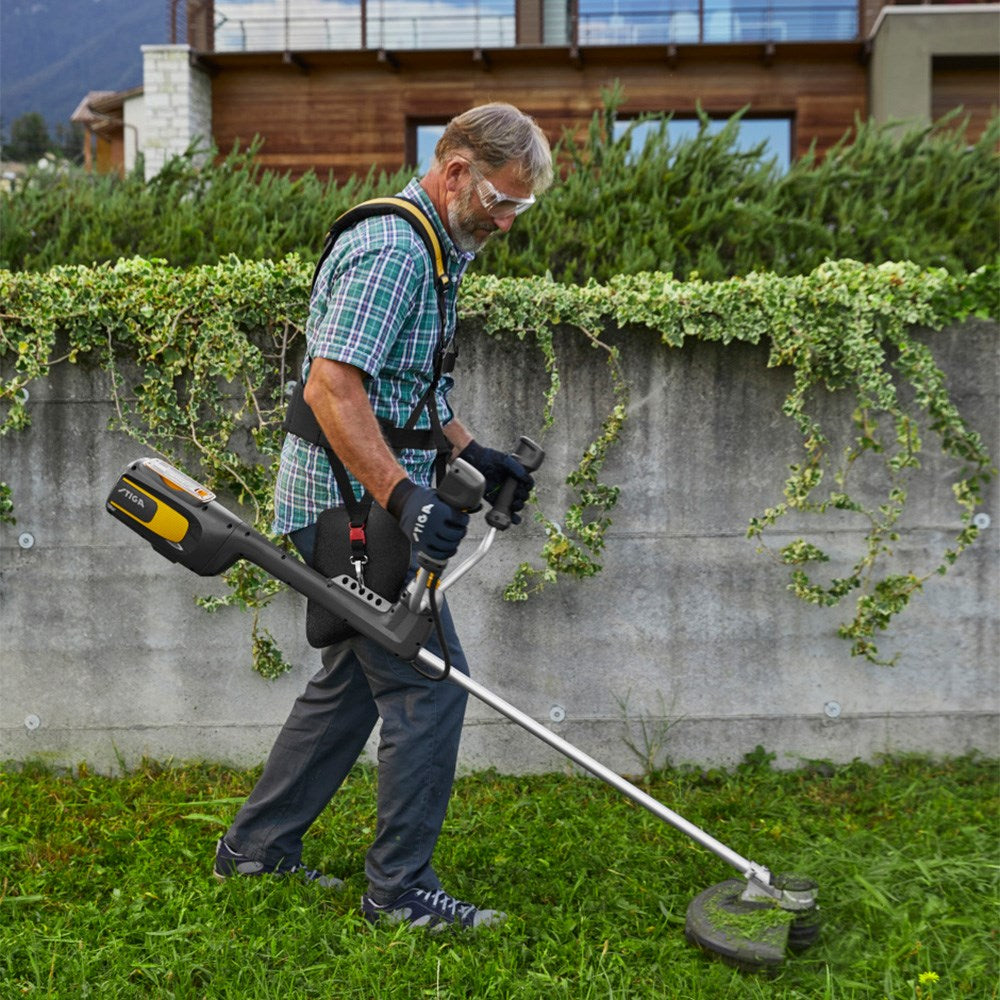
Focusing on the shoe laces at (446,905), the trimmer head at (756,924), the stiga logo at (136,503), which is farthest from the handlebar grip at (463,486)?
the trimmer head at (756,924)

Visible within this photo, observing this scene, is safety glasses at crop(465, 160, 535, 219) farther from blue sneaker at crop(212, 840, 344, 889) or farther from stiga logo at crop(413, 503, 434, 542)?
blue sneaker at crop(212, 840, 344, 889)

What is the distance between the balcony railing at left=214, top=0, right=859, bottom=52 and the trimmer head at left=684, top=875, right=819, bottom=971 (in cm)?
1298

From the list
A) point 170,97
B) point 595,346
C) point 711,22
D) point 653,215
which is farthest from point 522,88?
point 595,346

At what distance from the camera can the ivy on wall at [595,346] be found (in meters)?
4.00

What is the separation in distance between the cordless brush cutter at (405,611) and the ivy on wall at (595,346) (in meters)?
1.19

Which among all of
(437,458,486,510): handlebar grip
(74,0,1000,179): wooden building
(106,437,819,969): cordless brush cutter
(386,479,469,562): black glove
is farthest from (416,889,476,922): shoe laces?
(74,0,1000,179): wooden building

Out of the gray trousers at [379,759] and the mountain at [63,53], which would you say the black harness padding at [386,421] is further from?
the mountain at [63,53]

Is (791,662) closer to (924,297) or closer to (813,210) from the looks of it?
(924,297)

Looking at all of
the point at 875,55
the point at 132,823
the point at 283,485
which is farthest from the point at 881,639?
the point at 875,55

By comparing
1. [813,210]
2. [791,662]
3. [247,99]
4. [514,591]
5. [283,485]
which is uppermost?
[247,99]

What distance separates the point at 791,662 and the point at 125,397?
2.57 metres

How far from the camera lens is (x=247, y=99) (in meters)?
14.6

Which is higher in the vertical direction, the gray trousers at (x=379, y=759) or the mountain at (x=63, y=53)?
the mountain at (x=63, y=53)

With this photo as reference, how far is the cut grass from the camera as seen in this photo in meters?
2.67
